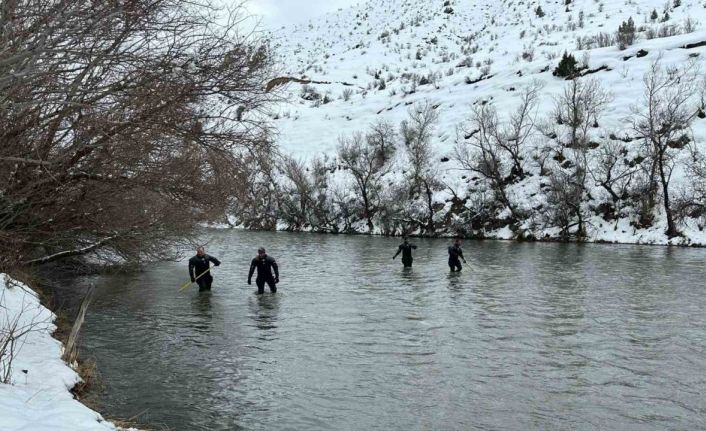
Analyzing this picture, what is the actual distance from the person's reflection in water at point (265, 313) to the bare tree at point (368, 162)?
3388 cm

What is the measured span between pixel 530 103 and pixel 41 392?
54704 millimetres

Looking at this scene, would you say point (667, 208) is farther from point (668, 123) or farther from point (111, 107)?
point (111, 107)

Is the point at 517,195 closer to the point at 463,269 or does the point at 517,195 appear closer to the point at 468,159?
the point at 468,159

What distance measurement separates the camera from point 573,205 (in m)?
41.4

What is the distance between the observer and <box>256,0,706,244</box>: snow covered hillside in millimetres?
42375

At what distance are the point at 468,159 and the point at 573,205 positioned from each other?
1284 cm

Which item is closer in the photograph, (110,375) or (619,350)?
(110,375)

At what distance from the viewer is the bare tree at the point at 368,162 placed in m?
53.6

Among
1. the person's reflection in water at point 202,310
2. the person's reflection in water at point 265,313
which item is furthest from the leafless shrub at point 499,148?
the person's reflection in water at point 202,310

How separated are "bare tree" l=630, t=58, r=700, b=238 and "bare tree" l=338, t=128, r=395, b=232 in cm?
2245

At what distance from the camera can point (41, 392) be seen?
690 centimetres

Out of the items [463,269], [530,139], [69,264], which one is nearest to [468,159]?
[530,139]

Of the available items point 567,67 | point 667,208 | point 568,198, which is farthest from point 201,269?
point 567,67

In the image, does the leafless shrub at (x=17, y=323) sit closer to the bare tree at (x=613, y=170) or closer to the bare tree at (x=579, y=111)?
the bare tree at (x=613, y=170)
